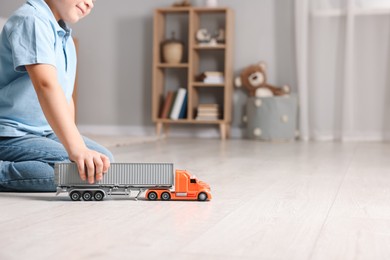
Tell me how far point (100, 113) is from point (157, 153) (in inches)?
84.7

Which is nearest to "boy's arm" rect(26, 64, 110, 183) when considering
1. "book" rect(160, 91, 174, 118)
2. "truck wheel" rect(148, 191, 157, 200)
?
"truck wheel" rect(148, 191, 157, 200)

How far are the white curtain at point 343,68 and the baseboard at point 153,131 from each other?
653 mm

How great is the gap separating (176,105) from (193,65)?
0.33m

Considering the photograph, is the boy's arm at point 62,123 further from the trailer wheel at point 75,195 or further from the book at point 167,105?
the book at point 167,105

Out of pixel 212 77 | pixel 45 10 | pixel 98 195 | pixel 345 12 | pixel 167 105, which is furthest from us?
pixel 167 105

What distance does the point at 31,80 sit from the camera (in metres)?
1.65

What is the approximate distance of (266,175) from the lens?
2355mm

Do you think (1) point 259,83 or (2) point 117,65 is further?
(2) point 117,65

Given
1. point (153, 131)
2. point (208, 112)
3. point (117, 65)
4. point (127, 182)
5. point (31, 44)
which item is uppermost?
point (31, 44)

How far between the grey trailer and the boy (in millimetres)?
139

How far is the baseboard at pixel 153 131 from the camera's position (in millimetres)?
5215

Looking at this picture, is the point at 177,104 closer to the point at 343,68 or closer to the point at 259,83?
the point at 259,83

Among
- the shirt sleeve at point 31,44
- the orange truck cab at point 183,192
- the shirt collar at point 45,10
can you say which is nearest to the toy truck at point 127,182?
the orange truck cab at point 183,192

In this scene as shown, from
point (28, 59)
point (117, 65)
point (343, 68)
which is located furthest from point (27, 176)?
point (117, 65)
